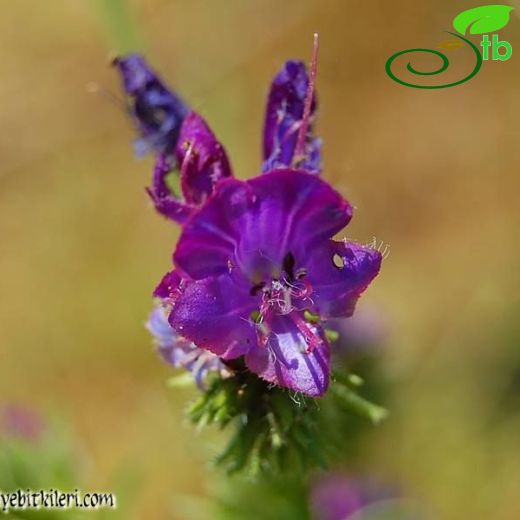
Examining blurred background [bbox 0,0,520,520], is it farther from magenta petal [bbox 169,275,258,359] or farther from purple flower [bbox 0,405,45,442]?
magenta petal [bbox 169,275,258,359]

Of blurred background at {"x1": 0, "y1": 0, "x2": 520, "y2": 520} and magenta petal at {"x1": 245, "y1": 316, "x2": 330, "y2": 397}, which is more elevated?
blurred background at {"x1": 0, "y1": 0, "x2": 520, "y2": 520}

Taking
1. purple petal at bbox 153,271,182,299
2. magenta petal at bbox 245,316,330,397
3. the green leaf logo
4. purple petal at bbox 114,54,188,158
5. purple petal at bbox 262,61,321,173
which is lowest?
magenta petal at bbox 245,316,330,397

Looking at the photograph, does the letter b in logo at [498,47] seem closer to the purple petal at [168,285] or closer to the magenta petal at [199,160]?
the magenta petal at [199,160]

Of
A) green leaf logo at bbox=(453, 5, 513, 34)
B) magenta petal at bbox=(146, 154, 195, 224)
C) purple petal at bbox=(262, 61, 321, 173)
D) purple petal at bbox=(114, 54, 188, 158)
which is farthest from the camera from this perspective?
green leaf logo at bbox=(453, 5, 513, 34)

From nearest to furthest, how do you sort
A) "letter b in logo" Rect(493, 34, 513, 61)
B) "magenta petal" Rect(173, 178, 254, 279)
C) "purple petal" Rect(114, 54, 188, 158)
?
"magenta petal" Rect(173, 178, 254, 279) < "purple petal" Rect(114, 54, 188, 158) < "letter b in logo" Rect(493, 34, 513, 61)

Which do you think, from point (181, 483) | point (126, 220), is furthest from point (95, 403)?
point (126, 220)

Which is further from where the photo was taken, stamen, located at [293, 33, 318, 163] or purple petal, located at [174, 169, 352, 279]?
stamen, located at [293, 33, 318, 163]

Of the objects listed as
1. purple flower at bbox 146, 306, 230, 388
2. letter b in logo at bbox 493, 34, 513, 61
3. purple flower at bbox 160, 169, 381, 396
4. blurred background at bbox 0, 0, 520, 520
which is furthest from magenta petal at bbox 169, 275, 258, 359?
blurred background at bbox 0, 0, 520, 520

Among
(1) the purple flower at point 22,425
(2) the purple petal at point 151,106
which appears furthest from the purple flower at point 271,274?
(1) the purple flower at point 22,425
